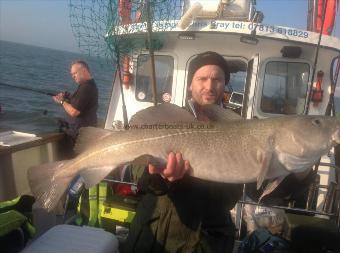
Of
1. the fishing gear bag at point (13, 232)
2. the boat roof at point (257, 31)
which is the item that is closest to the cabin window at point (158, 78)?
the boat roof at point (257, 31)

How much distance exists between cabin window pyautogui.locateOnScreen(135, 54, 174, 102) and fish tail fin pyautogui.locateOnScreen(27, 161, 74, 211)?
Result: 3.94m

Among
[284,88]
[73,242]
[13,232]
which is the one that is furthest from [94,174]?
[284,88]

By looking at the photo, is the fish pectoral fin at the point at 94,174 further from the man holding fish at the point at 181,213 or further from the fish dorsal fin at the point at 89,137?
the man holding fish at the point at 181,213

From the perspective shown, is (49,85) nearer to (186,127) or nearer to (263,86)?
(263,86)

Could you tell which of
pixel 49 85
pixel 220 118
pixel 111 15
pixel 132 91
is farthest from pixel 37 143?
pixel 49 85

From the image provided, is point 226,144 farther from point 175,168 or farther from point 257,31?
point 257,31

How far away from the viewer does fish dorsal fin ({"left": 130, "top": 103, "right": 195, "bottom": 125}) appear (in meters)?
2.92

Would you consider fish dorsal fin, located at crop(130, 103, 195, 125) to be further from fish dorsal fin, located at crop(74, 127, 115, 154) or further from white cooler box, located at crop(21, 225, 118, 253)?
white cooler box, located at crop(21, 225, 118, 253)

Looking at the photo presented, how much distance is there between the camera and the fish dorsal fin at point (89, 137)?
310 cm

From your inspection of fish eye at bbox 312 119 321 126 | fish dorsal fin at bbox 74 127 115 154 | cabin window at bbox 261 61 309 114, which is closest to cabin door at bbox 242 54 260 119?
cabin window at bbox 261 61 309 114

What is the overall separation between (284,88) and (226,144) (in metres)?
4.17

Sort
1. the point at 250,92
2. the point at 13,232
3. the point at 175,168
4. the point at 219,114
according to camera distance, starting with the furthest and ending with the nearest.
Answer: the point at 250,92 < the point at 219,114 < the point at 13,232 < the point at 175,168

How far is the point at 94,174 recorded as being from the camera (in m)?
3.04

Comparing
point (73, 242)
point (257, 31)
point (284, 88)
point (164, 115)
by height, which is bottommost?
point (73, 242)
